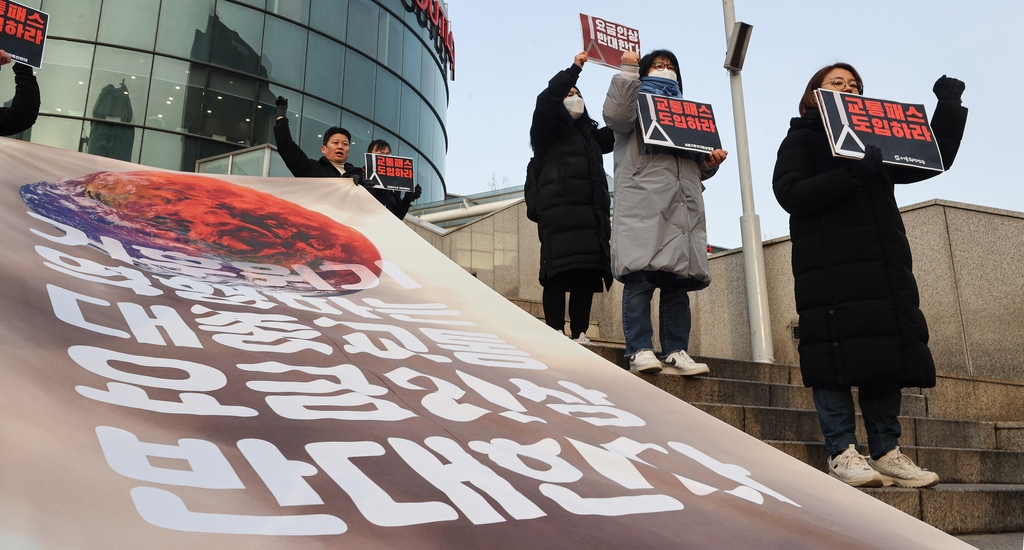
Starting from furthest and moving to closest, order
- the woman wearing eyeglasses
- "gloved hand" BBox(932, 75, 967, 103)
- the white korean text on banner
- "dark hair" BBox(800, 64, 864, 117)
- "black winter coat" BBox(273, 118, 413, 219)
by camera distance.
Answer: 1. "black winter coat" BBox(273, 118, 413, 219)
2. "dark hair" BBox(800, 64, 864, 117)
3. "gloved hand" BBox(932, 75, 967, 103)
4. the woman wearing eyeglasses
5. the white korean text on banner

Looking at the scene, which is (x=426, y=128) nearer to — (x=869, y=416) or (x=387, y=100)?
(x=387, y=100)

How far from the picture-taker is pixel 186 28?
16047 mm

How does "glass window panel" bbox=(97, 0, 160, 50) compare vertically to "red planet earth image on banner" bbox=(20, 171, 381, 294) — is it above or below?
above

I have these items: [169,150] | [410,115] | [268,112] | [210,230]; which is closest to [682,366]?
[210,230]

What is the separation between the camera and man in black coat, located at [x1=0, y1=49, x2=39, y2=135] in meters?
4.48

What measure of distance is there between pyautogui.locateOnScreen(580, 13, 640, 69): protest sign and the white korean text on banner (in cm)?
227

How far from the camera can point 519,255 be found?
10062 mm

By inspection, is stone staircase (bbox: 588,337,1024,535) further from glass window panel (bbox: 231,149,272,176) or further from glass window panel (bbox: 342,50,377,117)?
glass window panel (bbox: 342,50,377,117)

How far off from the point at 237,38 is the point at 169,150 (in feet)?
9.68

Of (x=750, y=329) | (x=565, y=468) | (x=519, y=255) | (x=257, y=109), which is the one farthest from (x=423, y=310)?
(x=257, y=109)

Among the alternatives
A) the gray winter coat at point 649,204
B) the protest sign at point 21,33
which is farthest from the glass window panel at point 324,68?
the gray winter coat at point 649,204

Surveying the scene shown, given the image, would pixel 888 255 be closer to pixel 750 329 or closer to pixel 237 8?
pixel 750 329

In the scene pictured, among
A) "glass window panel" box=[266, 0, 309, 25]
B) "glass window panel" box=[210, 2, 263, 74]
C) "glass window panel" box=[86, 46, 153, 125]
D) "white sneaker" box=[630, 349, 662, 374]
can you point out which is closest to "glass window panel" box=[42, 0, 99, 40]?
"glass window panel" box=[86, 46, 153, 125]

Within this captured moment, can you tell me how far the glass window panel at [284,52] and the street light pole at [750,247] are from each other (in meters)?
11.8
